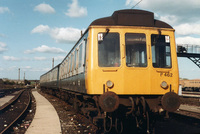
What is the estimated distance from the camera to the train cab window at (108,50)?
19.4 feet

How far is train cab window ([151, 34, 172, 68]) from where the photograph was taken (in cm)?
612

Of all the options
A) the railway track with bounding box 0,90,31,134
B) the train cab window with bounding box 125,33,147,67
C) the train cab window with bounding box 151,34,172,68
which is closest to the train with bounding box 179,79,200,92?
the railway track with bounding box 0,90,31,134

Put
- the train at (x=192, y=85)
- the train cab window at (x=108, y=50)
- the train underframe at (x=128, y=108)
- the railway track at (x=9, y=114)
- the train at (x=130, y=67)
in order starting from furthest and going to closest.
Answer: the train at (x=192, y=85), the railway track at (x=9, y=114), the train cab window at (x=108, y=50), the train at (x=130, y=67), the train underframe at (x=128, y=108)

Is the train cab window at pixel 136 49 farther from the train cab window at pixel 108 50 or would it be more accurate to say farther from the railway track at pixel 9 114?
the railway track at pixel 9 114

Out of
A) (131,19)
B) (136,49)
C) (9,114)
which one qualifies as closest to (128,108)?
(136,49)

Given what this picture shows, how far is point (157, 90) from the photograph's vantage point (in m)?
5.94

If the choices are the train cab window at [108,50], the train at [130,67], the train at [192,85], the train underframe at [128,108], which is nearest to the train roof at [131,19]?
the train at [130,67]

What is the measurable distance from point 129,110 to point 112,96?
843mm

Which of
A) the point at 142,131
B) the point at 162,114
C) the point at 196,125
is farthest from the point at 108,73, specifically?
the point at 196,125

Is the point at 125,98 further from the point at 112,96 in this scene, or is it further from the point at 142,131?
the point at 142,131

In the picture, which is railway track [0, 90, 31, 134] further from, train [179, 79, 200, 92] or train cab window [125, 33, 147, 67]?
train [179, 79, 200, 92]

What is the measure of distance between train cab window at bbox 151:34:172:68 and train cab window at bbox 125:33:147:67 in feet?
0.90

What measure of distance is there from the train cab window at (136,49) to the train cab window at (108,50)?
0.30 metres

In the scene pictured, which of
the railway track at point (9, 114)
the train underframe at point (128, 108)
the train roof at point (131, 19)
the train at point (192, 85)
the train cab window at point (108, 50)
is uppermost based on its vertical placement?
the train roof at point (131, 19)
